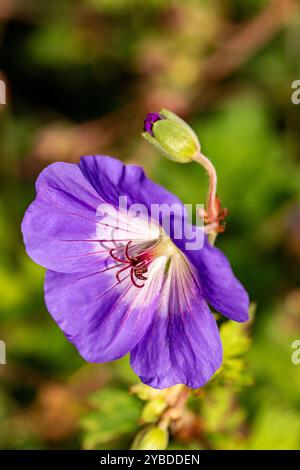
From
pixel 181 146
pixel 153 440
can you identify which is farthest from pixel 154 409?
pixel 181 146

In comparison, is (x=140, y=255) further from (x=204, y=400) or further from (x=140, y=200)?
(x=204, y=400)

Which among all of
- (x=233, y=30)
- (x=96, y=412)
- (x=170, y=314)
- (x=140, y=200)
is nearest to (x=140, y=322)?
(x=170, y=314)

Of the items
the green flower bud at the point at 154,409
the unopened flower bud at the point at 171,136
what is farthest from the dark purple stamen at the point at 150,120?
the green flower bud at the point at 154,409

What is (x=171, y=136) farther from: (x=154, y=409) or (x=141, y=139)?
(x=141, y=139)

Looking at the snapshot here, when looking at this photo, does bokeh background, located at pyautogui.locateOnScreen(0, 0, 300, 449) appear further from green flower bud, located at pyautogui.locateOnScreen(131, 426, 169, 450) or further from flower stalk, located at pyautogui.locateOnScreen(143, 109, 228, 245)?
flower stalk, located at pyautogui.locateOnScreen(143, 109, 228, 245)

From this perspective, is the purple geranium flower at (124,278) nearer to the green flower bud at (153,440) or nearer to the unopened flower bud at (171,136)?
the unopened flower bud at (171,136)

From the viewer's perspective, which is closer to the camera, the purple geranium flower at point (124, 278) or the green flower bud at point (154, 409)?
the purple geranium flower at point (124, 278)

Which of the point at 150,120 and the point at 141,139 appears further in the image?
the point at 141,139
